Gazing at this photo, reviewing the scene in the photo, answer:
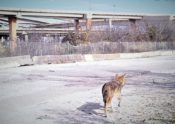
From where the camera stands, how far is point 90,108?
910 centimetres

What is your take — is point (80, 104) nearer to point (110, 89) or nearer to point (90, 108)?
point (90, 108)

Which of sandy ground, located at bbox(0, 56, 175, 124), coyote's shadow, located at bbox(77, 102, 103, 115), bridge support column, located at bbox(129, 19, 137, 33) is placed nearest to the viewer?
sandy ground, located at bbox(0, 56, 175, 124)

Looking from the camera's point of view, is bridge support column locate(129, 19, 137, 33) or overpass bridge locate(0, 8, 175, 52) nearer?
overpass bridge locate(0, 8, 175, 52)

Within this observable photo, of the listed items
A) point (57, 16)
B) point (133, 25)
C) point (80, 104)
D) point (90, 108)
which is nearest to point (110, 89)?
point (90, 108)

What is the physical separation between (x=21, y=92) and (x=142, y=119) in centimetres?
567

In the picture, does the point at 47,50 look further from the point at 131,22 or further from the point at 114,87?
the point at 131,22

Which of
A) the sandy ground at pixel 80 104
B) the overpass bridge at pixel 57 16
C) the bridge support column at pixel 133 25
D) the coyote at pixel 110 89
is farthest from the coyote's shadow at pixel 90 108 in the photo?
the bridge support column at pixel 133 25

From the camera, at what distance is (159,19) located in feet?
200

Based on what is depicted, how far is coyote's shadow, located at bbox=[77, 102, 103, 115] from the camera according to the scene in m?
8.59

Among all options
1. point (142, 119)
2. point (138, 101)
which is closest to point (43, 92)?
point (138, 101)

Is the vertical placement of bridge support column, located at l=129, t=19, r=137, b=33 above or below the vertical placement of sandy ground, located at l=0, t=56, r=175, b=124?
above

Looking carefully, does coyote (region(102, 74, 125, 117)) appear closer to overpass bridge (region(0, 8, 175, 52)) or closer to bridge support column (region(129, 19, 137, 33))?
overpass bridge (region(0, 8, 175, 52))

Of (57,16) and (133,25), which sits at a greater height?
(57,16)

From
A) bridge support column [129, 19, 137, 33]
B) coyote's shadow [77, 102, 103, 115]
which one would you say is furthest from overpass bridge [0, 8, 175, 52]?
coyote's shadow [77, 102, 103, 115]
